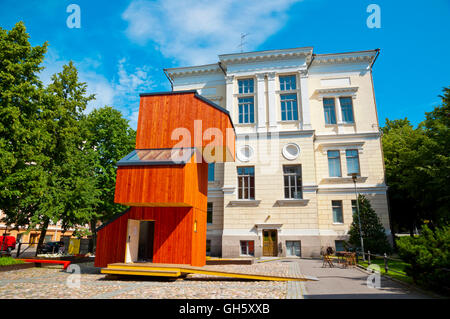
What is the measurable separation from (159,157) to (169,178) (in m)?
1.66

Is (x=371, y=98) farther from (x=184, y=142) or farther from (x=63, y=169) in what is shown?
(x=63, y=169)

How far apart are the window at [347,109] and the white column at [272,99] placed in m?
7.07

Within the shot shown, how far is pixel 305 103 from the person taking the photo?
2752 cm

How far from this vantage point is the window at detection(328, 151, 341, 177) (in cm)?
2728

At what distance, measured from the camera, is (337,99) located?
28.4m

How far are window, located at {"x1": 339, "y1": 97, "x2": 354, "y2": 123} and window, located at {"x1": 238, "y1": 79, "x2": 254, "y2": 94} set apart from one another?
9.40 m

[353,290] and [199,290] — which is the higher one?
[353,290]

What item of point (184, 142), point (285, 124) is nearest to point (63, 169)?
point (184, 142)

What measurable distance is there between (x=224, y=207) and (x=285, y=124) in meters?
10.3

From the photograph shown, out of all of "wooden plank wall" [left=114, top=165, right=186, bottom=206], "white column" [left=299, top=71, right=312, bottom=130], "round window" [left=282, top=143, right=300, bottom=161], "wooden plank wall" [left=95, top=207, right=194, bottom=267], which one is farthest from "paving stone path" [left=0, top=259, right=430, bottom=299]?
"white column" [left=299, top=71, right=312, bottom=130]

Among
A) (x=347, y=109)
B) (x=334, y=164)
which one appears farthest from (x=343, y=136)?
(x=347, y=109)

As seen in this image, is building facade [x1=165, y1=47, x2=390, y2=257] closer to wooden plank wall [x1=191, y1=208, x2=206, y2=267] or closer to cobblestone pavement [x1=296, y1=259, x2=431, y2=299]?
wooden plank wall [x1=191, y1=208, x2=206, y2=267]

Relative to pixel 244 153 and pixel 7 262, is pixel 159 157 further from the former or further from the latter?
pixel 244 153
